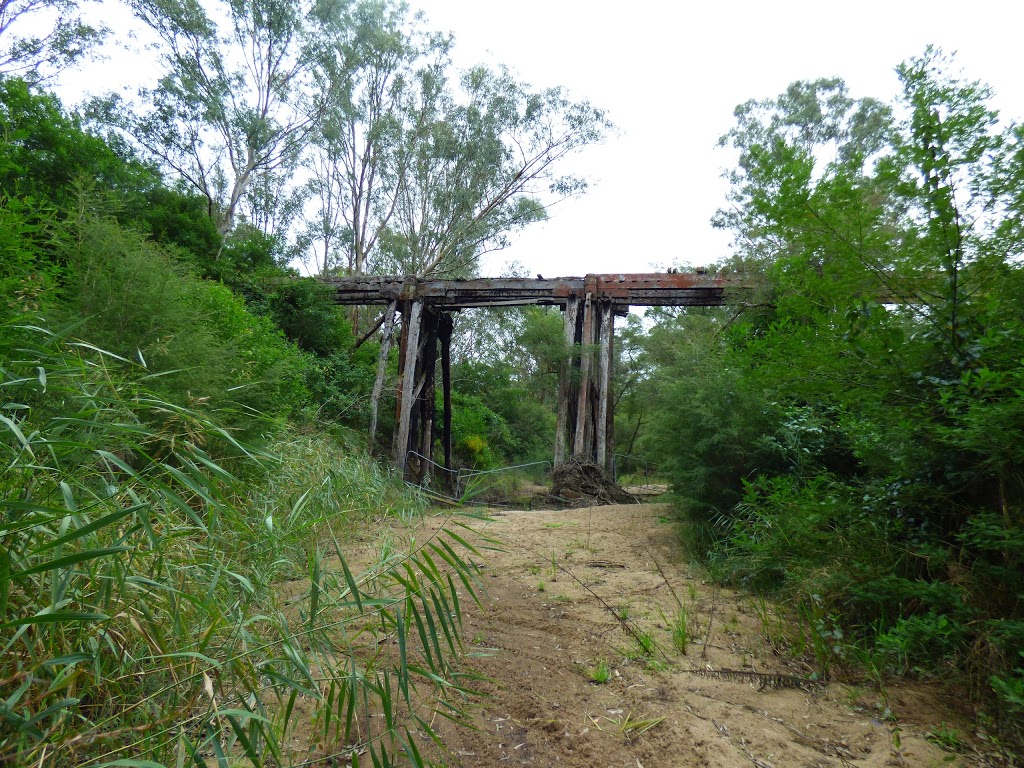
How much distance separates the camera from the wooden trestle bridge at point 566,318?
35.0ft

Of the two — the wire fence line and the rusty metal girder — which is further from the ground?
the rusty metal girder

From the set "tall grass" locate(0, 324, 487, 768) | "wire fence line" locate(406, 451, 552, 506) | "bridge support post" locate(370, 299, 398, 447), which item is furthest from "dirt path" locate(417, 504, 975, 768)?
"bridge support post" locate(370, 299, 398, 447)

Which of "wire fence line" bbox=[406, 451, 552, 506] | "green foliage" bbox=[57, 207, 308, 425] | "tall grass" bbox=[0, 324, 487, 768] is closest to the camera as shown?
"tall grass" bbox=[0, 324, 487, 768]

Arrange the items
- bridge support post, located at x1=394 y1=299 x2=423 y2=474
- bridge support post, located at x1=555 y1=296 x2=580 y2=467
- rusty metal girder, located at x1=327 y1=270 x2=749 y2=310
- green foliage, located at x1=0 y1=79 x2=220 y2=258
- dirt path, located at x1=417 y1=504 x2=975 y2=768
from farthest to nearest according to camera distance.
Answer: bridge support post, located at x1=394 y1=299 x2=423 y2=474
bridge support post, located at x1=555 y1=296 x2=580 y2=467
rusty metal girder, located at x1=327 y1=270 x2=749 y2=310
green foliage, located at x1=0 y1=79 x2=220 y2=258
dirt path, located at x1=417 y1=504 x2=975 y2=768

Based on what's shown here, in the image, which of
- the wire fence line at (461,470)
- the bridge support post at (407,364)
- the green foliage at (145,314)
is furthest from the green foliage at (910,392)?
the bridge support post at (407,364)

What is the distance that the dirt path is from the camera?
6.93 feet

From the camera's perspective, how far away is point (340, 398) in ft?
38.7

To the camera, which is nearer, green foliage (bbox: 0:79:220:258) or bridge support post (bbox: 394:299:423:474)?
green foliage (bbox: 0:79:220:258)

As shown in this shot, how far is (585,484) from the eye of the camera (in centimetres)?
1013

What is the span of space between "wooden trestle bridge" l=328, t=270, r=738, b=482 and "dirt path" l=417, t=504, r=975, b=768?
671cm

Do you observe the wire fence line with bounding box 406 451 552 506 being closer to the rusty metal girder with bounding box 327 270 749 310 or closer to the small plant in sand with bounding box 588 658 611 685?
the small plant in sand with bounding box 588 658 611 685

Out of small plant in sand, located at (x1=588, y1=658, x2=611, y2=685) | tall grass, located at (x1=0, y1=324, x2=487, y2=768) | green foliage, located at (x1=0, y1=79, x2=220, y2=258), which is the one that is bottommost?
small plant in sand, located at (x1=588, y1=658, x2=611, y2=685)

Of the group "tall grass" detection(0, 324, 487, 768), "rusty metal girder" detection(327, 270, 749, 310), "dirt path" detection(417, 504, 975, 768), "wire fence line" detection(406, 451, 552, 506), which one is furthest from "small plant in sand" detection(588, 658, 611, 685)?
"rusty metal girder" detection(327, 270, 749, 310)

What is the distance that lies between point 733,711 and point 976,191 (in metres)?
2.37
